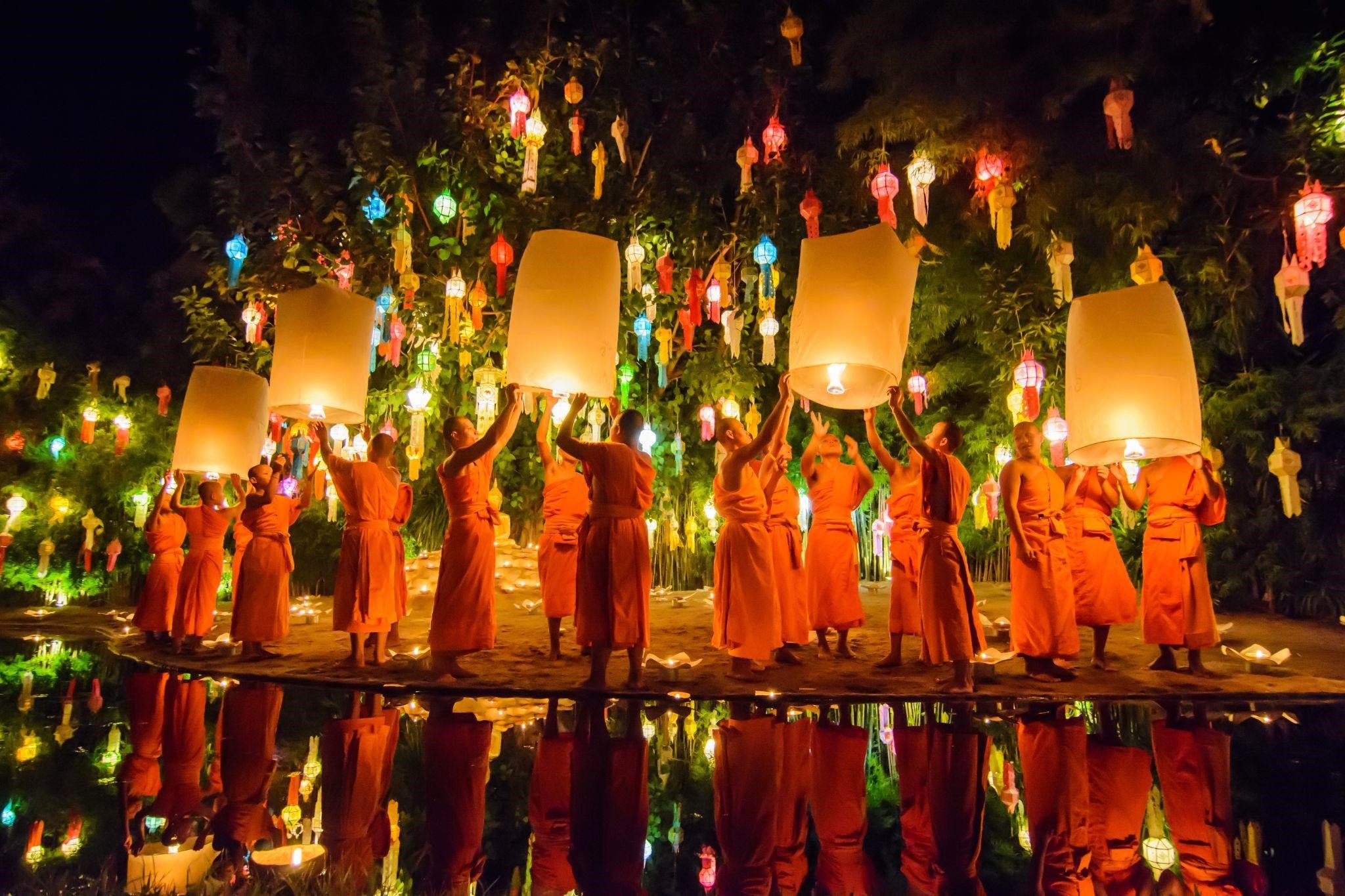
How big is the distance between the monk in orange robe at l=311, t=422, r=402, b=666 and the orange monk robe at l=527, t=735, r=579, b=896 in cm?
231

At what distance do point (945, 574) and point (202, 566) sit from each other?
613 cm

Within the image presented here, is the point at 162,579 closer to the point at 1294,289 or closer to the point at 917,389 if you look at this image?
the point at 917,389

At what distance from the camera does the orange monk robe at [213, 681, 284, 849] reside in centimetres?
263

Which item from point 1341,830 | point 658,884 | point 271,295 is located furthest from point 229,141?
point 1341,830

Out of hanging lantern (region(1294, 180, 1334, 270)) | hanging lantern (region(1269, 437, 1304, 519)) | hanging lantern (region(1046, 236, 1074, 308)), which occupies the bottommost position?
hanging lantern (region(1269, 437, 1304, 519))

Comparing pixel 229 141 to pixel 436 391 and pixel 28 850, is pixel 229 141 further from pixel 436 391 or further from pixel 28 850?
pixel 28 850

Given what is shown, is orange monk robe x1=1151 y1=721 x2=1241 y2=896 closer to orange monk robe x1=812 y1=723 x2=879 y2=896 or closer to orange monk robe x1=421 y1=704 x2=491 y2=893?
orange monk robe x1=812 y1=723 x2=879 y2=896

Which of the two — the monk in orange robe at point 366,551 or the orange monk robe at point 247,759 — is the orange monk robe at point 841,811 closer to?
the orange monk robe at point 247,759

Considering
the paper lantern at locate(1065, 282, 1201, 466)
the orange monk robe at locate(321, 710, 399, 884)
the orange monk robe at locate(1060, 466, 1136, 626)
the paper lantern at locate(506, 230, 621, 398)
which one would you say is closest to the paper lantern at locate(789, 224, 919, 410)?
the paper lantern at locate(506, 230, 621, 398)

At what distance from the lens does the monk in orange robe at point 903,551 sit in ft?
19.0

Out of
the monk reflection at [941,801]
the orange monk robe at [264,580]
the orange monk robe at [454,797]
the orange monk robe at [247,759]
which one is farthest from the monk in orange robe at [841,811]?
the orange monk robe at [264,580]

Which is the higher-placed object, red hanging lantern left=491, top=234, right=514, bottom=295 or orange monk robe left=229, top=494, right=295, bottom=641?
red hanging lantern left=491, top=234, right=514, bottom=295

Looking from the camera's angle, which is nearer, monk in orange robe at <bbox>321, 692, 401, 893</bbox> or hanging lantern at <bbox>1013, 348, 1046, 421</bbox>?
monk in orange robe at <bbox>321, 692, 401, 893</bbox>

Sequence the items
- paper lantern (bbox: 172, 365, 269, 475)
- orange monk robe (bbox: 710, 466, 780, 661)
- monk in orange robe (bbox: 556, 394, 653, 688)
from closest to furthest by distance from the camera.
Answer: monk in orange robe (bbox: 556, 394, 653, 688) < orange monk robe (bbox: 710, 466, 780, 661) < paper lantern (bbox: 172, 365, 269, 475)
